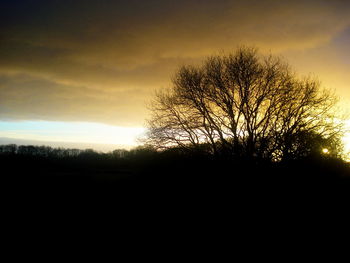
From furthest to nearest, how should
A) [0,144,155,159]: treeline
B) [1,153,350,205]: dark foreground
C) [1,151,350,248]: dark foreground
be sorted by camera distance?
[0,144,155,159]: treeline → [1,153,350,205]: dark foreground → [1,151,350,248]: dark foreground

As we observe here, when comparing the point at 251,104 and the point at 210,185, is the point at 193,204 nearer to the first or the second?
→ the point at 210,185

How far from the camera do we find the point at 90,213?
10.5 m

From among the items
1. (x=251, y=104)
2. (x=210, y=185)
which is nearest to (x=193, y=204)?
(x=210, y=185)

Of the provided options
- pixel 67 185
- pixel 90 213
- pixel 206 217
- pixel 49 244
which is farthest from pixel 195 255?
pixel 67 185

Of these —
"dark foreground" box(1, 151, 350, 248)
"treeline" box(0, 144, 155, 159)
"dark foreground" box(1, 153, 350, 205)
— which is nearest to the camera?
"dark foreground" box(1, 151, 350, 248)

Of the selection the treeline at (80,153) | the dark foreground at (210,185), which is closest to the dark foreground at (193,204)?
the dark foreground at (210,185)

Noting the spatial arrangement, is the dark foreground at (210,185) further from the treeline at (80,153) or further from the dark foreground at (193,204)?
the treeline at (80,153)

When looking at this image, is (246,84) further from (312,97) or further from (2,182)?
(2,182)

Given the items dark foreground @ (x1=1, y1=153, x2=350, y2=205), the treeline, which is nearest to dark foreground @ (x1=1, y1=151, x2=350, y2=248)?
dark foreground @ (x1=1, y1=153, x2=350, y2=205)

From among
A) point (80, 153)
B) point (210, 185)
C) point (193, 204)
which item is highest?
point (80, 153)

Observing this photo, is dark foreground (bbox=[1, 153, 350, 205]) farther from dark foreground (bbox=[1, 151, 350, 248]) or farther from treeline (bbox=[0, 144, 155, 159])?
treeline (bbox=[0, 144, 155, 159])

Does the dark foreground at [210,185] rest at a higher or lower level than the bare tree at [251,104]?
lower

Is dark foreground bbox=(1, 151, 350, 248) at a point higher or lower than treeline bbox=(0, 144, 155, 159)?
lower

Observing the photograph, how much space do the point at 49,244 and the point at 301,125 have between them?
19912 mm
